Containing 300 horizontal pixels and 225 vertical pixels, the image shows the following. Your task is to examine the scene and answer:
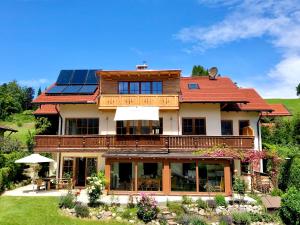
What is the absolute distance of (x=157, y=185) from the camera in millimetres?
26141

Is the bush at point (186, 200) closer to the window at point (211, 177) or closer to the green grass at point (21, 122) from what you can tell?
the window at point (211, 177)

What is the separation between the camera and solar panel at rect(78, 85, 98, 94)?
31.0 m

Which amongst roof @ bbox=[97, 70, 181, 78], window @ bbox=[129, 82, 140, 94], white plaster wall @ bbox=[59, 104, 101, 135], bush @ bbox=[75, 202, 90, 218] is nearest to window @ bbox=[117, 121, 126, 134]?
white plaster wall @ bbox=[59, 104, 101, 135]

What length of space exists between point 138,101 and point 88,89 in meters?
5.27

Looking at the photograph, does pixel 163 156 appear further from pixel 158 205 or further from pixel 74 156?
pixel 74 156

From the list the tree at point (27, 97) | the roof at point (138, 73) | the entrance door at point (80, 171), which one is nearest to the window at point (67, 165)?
the entrance door at point (80, 171)

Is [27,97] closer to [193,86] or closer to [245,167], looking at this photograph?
[193,86]

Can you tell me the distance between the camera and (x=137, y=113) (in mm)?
28641

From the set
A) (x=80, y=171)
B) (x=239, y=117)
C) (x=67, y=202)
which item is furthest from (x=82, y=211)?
(x=239, y=117)

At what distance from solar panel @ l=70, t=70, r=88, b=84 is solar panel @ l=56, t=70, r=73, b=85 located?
1.40ft

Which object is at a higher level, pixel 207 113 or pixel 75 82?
pixel 75 82

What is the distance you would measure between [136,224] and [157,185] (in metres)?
5.74

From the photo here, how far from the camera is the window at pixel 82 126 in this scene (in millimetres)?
30719

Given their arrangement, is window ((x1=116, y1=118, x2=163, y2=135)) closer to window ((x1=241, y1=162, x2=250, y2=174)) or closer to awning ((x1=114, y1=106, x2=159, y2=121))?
awning ((x1=114, y1=106, x2=159, y2=121))
